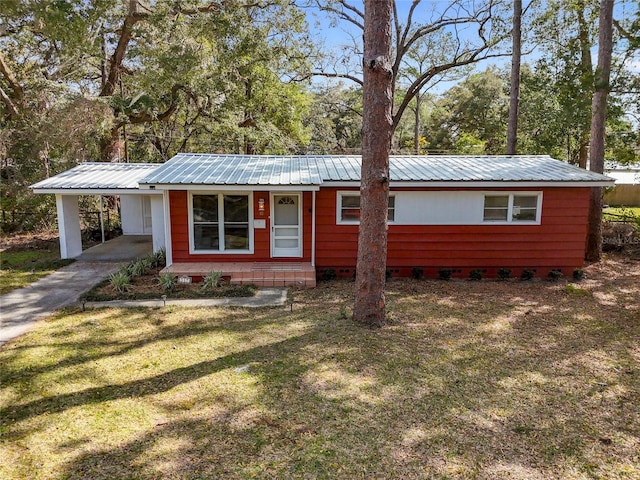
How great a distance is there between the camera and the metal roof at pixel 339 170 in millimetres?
9422

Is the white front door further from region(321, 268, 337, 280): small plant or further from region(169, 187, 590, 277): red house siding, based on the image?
region(321, 268, 337, 280): small plant

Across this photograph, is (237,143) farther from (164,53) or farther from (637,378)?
(637,378)

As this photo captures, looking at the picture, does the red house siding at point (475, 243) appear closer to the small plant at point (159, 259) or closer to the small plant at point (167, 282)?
the small plant at point (167, 282)

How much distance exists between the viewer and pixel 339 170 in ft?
34.4

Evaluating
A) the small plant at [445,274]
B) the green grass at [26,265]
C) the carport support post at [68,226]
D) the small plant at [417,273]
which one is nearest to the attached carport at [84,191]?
the carport support post at [68,226]

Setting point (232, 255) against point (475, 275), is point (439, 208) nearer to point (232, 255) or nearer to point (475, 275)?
point (475, 275)

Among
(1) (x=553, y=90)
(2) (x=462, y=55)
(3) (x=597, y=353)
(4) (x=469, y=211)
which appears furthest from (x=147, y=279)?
(2) (x=462, y=55)

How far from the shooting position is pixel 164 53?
13.8 meters

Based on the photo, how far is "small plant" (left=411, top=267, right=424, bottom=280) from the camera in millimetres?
10031

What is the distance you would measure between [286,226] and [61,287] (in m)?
4.89

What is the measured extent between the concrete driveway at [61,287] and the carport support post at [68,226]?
325mm

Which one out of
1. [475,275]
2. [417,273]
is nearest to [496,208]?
[475,275]

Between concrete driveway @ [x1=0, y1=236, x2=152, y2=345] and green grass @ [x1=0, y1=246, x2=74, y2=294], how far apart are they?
255mm

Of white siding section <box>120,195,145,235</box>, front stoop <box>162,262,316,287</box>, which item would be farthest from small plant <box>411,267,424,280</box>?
white siding section <box>120,195,145,235</box>
